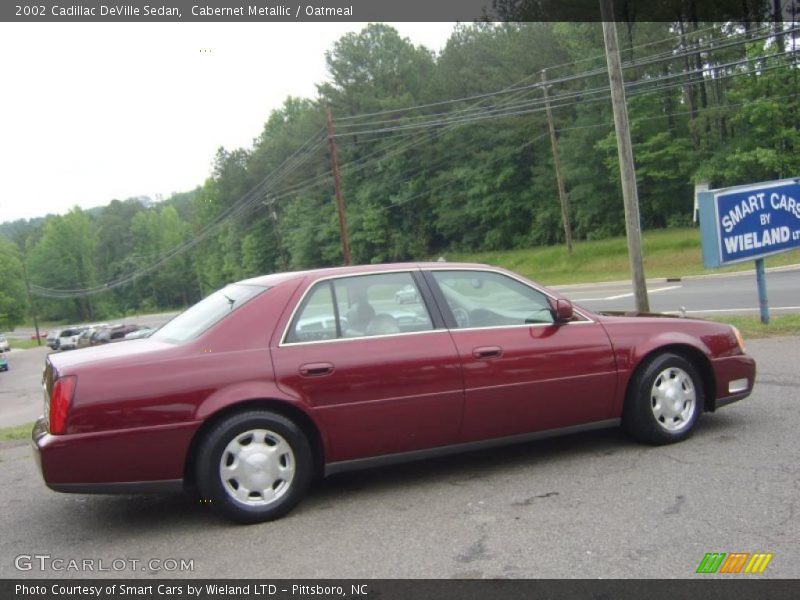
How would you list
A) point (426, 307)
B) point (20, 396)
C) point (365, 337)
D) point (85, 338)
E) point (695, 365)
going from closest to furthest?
point (365, 337)
point (426, 307)
point (695, 365)
point (20, 396)
point (85, 338)

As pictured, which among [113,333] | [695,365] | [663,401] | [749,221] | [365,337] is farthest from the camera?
[113,333]

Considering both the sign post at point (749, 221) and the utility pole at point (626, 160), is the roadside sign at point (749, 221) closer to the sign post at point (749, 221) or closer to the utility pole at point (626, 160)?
the sign post at point (749, 221)

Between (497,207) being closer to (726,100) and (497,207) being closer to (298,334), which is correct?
(726,100)

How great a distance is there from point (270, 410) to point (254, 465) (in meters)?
0.34

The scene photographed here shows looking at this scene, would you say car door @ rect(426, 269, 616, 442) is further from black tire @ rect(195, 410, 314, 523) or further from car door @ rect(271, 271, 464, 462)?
black tire @ rect(195, 410, 314, 523)

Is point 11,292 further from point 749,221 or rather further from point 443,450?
point 443,450

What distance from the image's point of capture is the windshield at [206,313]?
15.4 feet

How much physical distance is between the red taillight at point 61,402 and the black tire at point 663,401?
3742mm

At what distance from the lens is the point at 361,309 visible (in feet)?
15.8

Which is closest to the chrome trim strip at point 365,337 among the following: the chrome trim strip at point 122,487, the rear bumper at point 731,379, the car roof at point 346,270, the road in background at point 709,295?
the car roof at point 346,270

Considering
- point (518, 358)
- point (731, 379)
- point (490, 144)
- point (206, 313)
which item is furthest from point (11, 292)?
point (731, 379)

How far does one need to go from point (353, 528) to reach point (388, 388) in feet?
2.90

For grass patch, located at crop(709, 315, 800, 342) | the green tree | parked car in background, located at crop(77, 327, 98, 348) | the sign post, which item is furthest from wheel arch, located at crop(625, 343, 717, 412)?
the green tree
